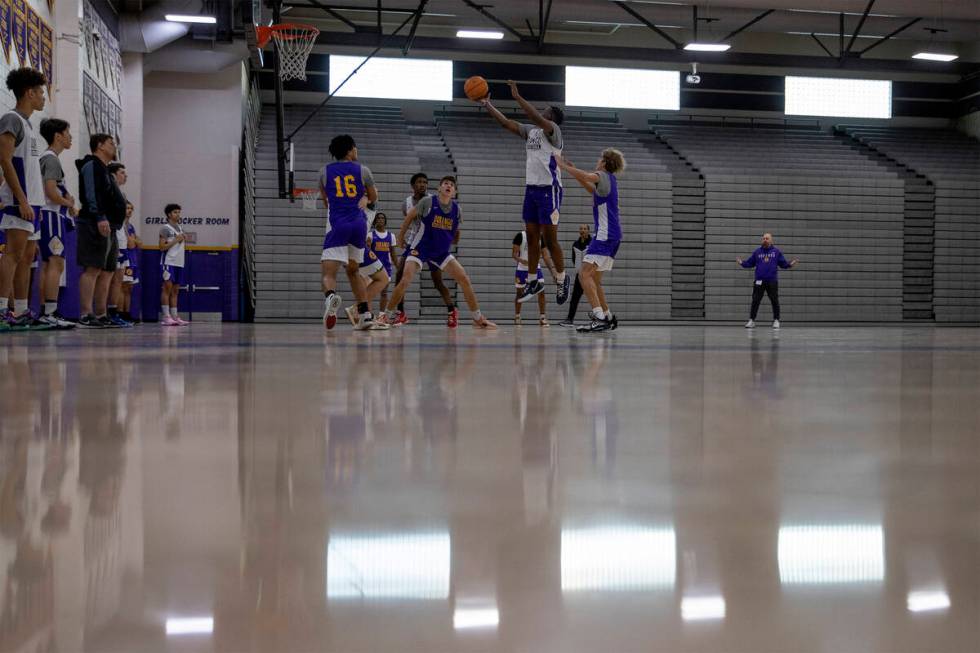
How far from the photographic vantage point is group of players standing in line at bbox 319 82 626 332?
7.99 meters

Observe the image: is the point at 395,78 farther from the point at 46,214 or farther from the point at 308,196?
the point at 46,214

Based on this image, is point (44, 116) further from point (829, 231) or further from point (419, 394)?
point (829, 231)

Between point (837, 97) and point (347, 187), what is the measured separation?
18650mm

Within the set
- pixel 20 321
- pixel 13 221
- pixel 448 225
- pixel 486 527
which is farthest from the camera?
pixel 448 225

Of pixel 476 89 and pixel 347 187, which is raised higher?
pixel 476 89

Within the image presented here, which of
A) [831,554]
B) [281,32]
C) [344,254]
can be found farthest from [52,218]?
[831,554]

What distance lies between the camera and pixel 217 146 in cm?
Result: 1767

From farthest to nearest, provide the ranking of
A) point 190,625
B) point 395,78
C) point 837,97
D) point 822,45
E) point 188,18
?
point 837,97, point 395,78, point 822,45, point 188,18, point 190,625

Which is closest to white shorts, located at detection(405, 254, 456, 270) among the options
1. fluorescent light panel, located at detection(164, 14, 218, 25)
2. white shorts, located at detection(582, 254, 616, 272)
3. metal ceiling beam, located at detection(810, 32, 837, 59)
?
white shorts, located at detection(582, 254, 616, 272)

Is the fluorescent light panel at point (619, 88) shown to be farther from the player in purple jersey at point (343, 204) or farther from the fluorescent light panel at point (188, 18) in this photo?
the player in purple jersey at point (343, 204)

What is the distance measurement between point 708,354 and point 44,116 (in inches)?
337

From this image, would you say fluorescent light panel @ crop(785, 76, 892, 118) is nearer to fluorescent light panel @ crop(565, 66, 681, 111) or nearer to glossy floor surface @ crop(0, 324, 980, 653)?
fluorescent light panel @ crop(565, 66, 681, 111)

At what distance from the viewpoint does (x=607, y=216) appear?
8.91 meters

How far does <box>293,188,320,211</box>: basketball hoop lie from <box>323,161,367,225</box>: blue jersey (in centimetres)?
872
